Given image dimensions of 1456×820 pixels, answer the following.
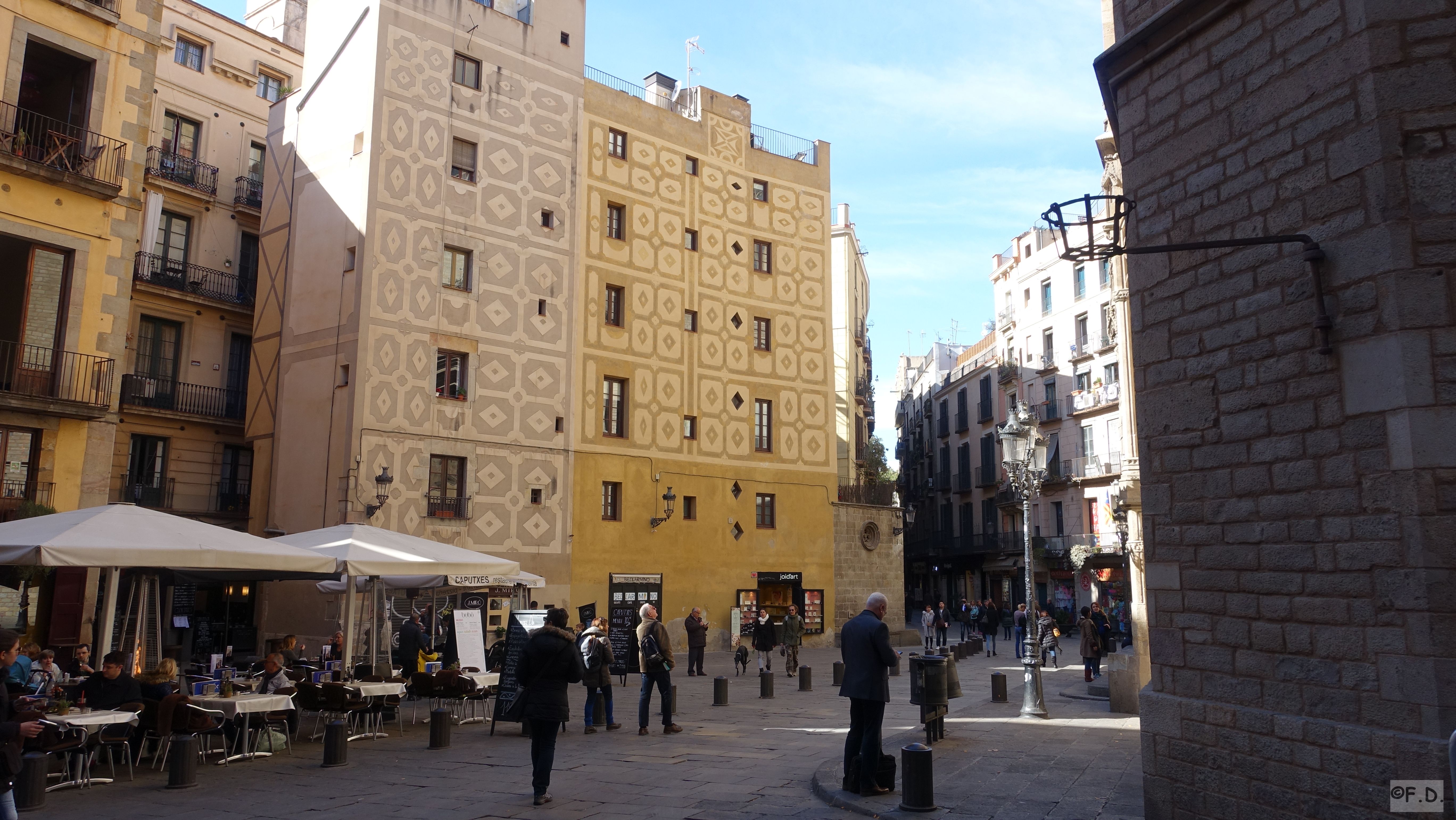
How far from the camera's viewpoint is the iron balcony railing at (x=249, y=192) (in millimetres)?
26922

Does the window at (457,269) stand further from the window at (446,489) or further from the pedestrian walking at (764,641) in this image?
the pedestrian walking at (764,641)

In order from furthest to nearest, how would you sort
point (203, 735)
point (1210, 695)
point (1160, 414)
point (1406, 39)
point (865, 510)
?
point (865, 510) → point (203, 735) → point (1160, 414) → point (1210, 695) → point (1406, 39)

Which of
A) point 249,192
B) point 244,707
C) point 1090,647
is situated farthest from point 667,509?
point 244,707

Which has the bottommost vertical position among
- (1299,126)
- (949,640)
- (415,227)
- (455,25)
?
(949,640)

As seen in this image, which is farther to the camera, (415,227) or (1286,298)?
(415,227)

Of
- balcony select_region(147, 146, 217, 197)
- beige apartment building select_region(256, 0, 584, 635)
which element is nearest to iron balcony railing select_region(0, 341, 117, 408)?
beige apartment building select_region(256, 0, 584, 635)

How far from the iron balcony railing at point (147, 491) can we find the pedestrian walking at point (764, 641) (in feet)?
47.3

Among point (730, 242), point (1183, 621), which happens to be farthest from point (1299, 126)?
point (730, 242)

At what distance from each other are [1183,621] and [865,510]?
2653 cm

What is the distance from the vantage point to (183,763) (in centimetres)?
952

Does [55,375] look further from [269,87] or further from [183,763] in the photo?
[269,87]

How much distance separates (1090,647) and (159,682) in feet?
52.5

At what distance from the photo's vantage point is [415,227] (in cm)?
2409

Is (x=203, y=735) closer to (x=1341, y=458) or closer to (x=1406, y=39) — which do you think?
(x=1341, y=458)
